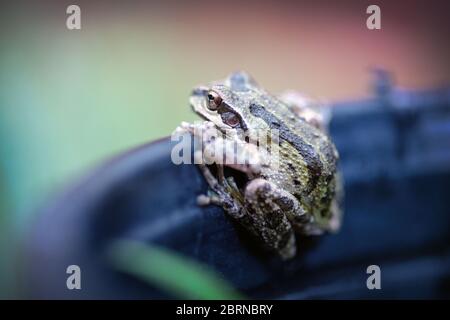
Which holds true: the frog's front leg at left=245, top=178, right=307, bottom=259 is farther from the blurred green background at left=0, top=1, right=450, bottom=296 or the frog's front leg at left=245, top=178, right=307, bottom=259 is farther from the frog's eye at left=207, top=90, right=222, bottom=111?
the blurred green background at left=0, top=1, right=450, bottom=296

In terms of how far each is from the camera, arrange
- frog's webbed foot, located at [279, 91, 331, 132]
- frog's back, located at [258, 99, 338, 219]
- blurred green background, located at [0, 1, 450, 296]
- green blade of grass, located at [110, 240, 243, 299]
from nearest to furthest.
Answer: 1. green blade of grass, located at [110, 240, 243, 299]
2. frog's back, located at [258, 99, 338, 219]
3. frog's webbed foot, located at [279, 91, 331, 132]
4. blurred green background, located at [0, 1, 450, 296]

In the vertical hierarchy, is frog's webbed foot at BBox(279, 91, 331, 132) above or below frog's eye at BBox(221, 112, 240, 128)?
above

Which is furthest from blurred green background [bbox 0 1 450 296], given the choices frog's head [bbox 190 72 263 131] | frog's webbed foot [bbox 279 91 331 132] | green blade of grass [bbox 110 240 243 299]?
green blade of grass [bbox 110 240 243 299]

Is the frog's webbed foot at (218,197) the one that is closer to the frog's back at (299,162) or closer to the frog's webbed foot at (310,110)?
the frog's back at (299,162)

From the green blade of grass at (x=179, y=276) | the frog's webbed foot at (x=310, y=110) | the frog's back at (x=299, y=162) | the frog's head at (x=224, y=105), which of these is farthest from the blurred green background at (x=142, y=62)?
the green blade of grass at (x=179, y=276)

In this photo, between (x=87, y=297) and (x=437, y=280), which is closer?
(x=87, y=297)

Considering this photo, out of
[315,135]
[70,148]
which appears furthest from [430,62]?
[70,148]

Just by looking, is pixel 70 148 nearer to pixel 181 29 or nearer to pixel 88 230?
pixel 181 29
